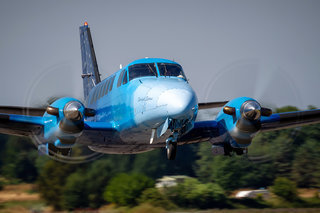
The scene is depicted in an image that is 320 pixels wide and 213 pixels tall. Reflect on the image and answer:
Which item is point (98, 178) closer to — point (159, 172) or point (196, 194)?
point (159, 172)

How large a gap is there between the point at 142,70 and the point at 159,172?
57.0 ft

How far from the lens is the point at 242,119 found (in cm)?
1238

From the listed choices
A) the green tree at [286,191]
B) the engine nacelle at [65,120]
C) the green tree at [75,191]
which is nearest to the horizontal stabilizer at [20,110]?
the engine nacelle at [65,120]

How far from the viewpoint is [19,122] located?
1234cm

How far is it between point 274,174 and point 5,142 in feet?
73.7

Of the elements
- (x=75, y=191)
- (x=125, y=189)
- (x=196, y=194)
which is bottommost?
(x=196, y=194)

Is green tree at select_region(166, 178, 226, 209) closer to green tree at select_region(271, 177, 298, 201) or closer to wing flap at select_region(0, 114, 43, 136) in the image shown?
green tree at select_region(271, 177, 298, 201)

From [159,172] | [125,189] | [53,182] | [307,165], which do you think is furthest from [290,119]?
[307,165]

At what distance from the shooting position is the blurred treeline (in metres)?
21.4

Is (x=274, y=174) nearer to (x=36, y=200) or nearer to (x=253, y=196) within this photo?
(x=253, y=196)

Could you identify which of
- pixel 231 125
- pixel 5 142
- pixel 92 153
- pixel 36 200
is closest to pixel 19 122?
pixel 92 153

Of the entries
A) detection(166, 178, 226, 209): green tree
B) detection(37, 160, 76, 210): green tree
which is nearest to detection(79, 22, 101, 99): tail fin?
detection(37, 160, 76, 210): green tree

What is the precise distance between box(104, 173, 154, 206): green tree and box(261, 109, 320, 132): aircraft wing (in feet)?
35.0

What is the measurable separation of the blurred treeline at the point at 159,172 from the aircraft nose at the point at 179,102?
14.9 feet
